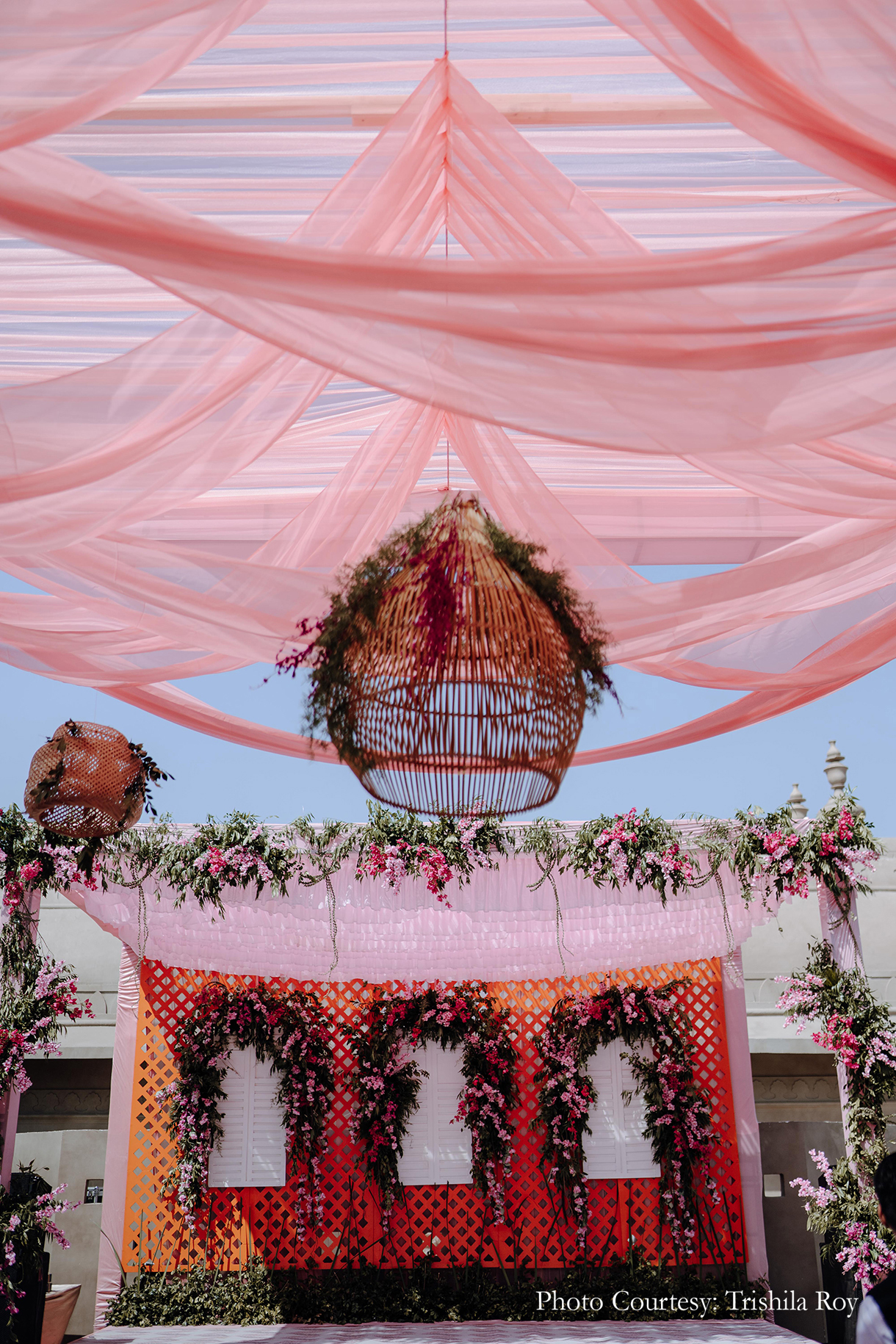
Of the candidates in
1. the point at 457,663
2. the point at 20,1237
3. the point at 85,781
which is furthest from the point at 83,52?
the point at 20,1237

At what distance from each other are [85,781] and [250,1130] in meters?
4.73

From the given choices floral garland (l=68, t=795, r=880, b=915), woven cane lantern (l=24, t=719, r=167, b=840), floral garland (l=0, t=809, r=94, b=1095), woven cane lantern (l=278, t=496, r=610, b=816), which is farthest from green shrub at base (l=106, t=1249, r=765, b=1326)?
woven cane lantern (l=278, t=496, r=610, b=816)

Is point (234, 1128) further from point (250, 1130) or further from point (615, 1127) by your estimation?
point (615, 1127)

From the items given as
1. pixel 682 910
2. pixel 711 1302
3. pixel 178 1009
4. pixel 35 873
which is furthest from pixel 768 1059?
pixel 35 873

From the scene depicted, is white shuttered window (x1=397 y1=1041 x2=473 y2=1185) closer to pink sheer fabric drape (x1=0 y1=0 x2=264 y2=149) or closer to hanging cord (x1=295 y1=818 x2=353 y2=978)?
hanging cord (x1=295 y1=818 x2=353 y2=978)

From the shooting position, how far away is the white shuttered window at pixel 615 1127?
7473mm

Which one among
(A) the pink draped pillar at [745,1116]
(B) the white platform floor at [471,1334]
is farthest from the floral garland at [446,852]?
(B) the white platform floor at [471,1334]

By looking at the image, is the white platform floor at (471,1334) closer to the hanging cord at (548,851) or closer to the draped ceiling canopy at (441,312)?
the hanging cord at (548,851)

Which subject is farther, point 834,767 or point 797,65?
point 834,767

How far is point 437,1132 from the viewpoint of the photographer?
7586mm

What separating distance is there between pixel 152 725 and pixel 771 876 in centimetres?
351

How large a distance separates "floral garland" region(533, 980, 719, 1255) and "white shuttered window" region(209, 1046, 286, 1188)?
184cm

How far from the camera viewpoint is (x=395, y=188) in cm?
212

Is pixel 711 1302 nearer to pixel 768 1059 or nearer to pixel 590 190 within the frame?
pixel 768 1059
